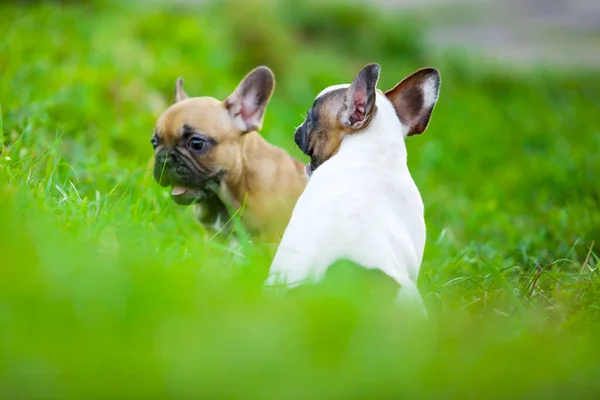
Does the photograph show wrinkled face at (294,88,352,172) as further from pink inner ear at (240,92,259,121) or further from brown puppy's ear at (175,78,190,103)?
brown puppy's ear at (175,78,190,103)

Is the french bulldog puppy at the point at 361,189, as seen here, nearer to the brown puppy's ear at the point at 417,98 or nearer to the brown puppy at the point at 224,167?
the brown puppy's ear at the point at 417,98

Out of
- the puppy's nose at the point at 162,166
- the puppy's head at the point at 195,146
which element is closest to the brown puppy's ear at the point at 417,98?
the puppy's head at the point at 195,146

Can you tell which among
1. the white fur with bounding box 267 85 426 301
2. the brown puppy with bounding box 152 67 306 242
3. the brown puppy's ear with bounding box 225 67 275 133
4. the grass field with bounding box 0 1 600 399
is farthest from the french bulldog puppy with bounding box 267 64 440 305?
the brown puppy's ear with bounding box 225 67 275 133

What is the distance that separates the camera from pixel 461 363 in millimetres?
1926

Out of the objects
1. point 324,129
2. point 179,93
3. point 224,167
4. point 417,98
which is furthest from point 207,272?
point 179,93

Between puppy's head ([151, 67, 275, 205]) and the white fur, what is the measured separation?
1241 mm

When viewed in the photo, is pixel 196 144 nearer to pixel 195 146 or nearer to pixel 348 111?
pixel 195 146

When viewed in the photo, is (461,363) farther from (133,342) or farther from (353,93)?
(353,93)

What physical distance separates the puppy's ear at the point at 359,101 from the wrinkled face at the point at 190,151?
1.19 metres

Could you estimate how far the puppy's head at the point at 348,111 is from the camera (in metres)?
3.45

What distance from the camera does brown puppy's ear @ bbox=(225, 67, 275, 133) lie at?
4688 millimetres

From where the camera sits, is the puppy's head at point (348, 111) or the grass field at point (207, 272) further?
the puppy's head at point (348, 111)

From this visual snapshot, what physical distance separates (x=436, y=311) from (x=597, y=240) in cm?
256

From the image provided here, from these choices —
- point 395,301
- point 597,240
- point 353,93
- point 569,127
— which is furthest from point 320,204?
point 569,127
